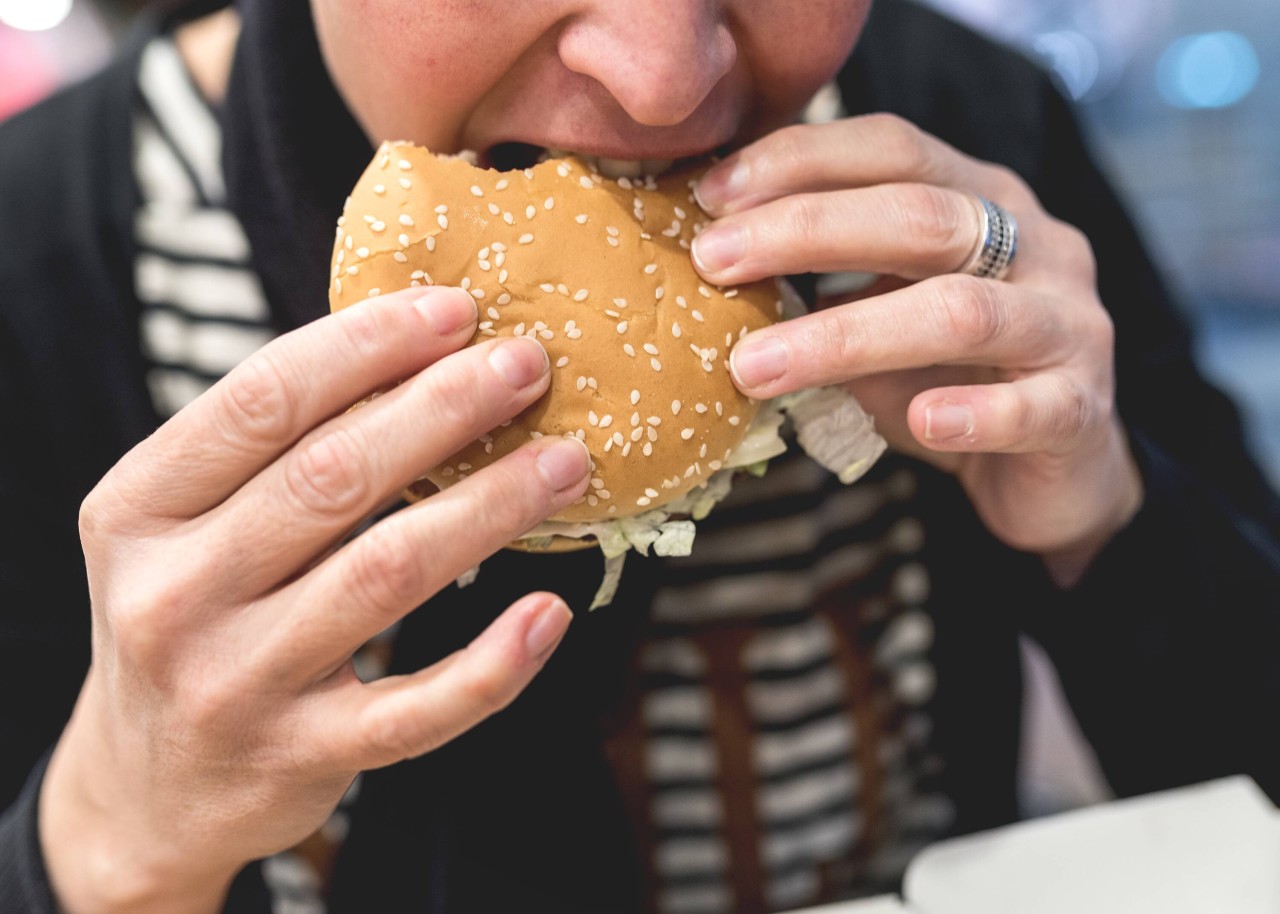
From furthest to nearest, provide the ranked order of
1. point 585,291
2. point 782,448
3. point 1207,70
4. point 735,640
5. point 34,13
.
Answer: point 1207,70 → point 34,13 → point 735,640 → point 782,448 → point 585,291

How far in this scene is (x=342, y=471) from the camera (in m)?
0.94

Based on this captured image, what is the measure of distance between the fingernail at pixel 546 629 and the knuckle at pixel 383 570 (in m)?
0.14

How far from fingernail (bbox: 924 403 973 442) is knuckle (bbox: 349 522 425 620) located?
2.11 feet

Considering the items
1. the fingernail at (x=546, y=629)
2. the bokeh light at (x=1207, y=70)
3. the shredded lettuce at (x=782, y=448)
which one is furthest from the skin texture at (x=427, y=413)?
the bokeh light at (x=1207, y=70)

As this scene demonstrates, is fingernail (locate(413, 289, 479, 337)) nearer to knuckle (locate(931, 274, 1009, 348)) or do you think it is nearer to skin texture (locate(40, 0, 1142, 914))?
skin texture (locate(40, 0, 1142, 914))

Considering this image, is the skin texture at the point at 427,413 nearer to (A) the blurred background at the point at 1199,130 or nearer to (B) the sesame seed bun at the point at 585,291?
(B) the sesame seed bun at the point at 585,291

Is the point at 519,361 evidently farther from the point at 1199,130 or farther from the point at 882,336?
the point at 1199,130

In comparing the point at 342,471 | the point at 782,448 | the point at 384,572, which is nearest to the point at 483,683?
the point at 384,572

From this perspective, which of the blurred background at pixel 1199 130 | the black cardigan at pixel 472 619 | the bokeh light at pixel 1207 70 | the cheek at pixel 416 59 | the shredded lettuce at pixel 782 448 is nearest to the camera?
the cheek at pixel 416 59

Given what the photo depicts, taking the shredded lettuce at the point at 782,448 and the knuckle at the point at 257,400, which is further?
the shredded lettuce at the point at 782,448

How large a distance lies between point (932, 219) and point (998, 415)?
0.27 meters

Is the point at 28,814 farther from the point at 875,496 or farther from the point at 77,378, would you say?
the point at 875,496

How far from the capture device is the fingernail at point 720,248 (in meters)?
1.15

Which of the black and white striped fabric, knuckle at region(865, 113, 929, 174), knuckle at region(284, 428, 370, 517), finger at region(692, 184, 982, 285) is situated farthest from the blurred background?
knuckle at region(284, 428, 370, 517)
